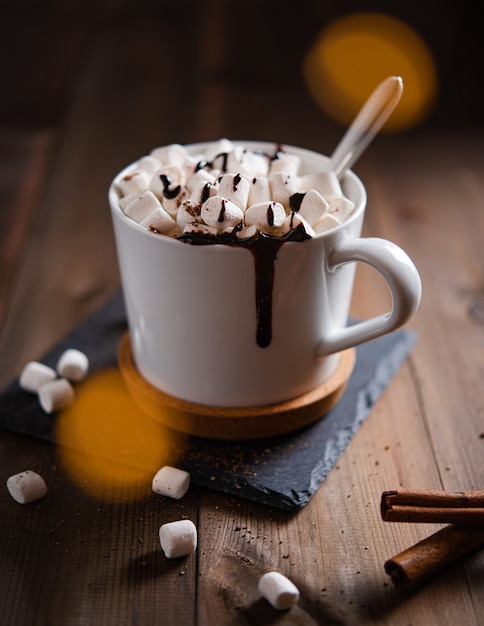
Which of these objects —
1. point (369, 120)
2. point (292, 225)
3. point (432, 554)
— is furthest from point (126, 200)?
point (432, 554)

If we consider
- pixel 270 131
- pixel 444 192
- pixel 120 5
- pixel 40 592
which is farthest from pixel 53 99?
pixel 40 592

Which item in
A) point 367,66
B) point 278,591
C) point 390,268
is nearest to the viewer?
point 278,591

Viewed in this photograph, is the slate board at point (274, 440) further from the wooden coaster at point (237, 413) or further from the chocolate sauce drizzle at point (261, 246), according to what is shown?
the chocolate sauce drizzle at point (261, 246)

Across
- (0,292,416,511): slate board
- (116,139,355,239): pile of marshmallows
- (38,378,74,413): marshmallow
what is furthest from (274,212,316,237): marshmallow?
(38,378,74,413): marshmallow

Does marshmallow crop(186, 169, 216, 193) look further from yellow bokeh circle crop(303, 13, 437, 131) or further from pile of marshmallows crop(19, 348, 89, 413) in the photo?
yellow bokeh circle crop(303, 13, 437, 131)

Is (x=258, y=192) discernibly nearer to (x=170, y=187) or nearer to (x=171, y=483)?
(x=170, y=187)

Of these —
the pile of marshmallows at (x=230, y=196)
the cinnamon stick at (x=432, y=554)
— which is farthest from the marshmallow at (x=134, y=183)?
the cinnamon stick at (x=432, y=554)
